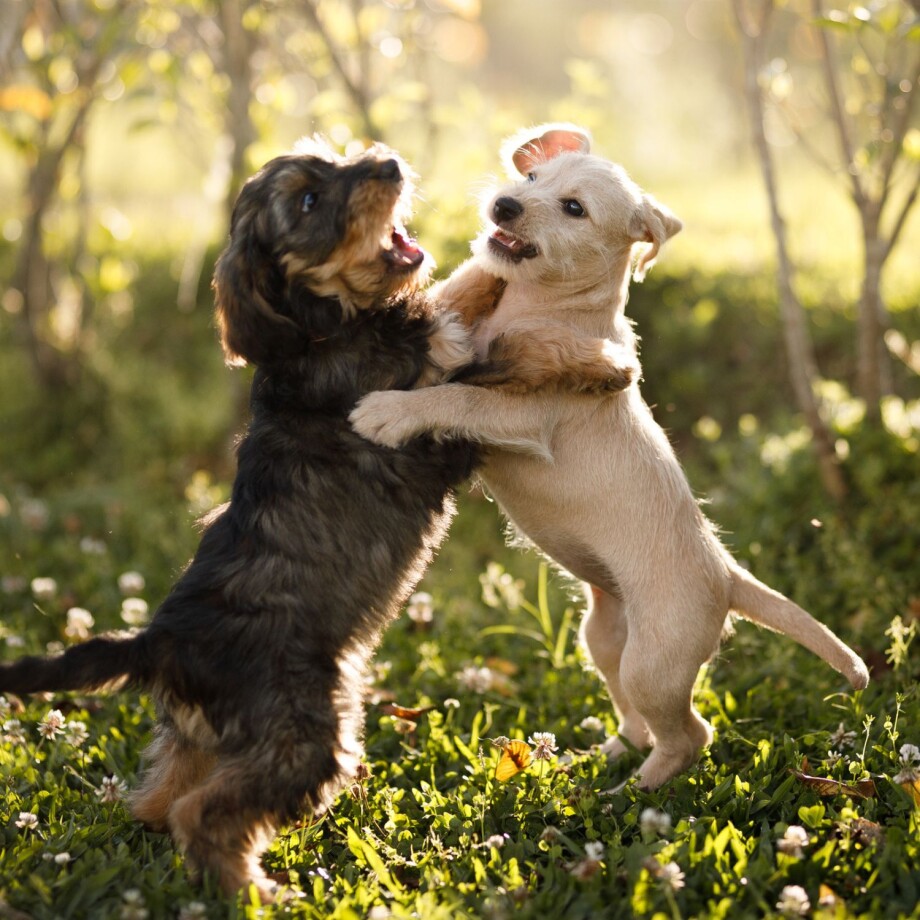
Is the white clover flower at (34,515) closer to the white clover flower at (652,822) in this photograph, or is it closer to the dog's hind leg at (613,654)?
the dog's hind leg at (613,654)

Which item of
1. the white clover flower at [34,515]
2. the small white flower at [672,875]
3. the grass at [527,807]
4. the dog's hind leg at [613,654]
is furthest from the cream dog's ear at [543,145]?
the white clover flower at [34,515]

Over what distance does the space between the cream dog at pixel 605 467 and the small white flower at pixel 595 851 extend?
1.83 feet

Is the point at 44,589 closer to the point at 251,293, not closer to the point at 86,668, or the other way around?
the point at 86,668

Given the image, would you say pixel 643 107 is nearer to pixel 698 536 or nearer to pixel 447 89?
pixel 447 89

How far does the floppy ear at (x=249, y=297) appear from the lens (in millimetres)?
3361

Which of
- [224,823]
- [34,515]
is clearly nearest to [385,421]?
[224,823]

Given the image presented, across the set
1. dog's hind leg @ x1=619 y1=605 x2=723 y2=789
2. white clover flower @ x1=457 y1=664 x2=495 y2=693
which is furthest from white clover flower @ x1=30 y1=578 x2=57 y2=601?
dog's hind leg @ x1=619 y1=605 x2=723 y2=789

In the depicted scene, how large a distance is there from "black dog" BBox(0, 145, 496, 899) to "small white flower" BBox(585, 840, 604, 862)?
0.75 metres

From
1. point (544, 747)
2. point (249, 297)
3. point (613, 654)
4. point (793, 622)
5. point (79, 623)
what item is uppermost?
point (249, 297)

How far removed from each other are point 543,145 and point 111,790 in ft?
9.63

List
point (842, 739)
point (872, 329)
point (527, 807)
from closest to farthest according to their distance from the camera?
point (527, 807), point (842, 739), point (872, 329)

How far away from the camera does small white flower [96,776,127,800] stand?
351 cm

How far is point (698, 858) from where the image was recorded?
3023 millimetres

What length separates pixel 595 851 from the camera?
3.12 meters
